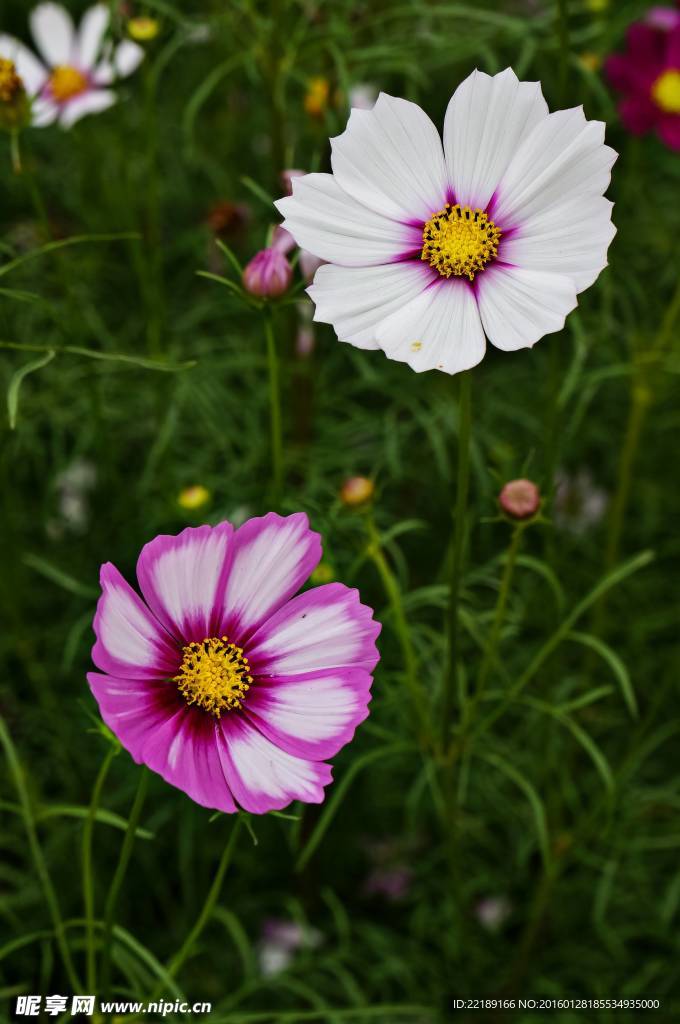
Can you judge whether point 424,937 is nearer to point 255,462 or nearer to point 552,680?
point 552,680

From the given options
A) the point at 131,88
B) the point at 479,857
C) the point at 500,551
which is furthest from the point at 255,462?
the point at 131,88

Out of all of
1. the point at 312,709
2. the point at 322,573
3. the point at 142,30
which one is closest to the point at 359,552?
the point at 322,573

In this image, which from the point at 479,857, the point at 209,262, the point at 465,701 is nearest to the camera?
the point at 465,701

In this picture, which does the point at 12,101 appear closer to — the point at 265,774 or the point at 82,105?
the point at 82,105

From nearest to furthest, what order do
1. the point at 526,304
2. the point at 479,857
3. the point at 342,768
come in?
the point at 526,304 < the point at 342,768 < the point at 479,857

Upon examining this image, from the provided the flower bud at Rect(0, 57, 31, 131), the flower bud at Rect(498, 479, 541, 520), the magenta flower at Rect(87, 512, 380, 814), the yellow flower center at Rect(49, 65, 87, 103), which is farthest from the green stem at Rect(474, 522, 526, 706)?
the yellow flower center at Rect(49, 65, 87, 103)

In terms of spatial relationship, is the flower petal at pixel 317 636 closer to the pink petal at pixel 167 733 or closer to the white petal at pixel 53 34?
the pink petal at pixel 167 733

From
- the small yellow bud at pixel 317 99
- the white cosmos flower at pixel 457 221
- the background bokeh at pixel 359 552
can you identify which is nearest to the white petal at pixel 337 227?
the white cosmos flower at pixel 457 221
